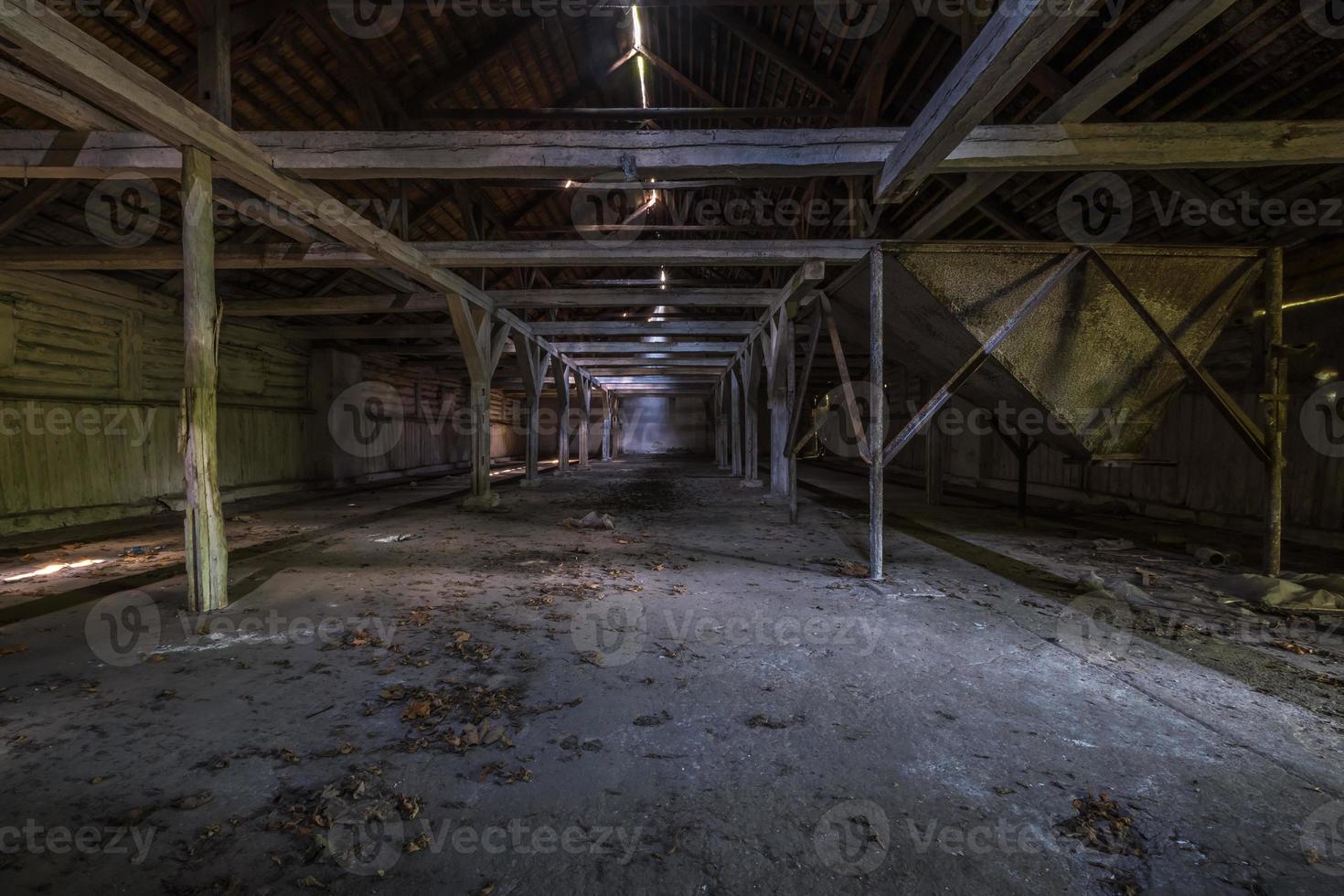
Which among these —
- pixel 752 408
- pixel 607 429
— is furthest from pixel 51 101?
pixel 607 429

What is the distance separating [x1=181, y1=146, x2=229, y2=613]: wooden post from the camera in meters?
3.85

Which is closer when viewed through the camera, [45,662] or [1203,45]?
[45,662]

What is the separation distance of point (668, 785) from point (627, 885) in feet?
1.42

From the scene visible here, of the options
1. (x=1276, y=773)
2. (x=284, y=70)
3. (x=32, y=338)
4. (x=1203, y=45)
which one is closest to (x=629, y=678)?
(x=1276, y=773)

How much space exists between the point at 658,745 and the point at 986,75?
12.3 ft

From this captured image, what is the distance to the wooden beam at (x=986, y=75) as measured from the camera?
95.3 inches

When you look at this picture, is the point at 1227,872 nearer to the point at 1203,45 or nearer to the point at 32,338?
the point at 1203,45

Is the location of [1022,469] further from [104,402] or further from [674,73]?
[104,402]

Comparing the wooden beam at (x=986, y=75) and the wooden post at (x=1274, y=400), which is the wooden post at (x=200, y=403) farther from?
the wooden post at (x=1274, y=400)

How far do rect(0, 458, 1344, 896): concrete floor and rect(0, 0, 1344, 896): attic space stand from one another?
0.02 meters

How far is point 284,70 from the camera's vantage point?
19.3ft

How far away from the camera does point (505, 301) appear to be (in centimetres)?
978

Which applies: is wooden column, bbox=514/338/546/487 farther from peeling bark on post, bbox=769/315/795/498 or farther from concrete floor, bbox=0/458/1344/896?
concrete floor, bbox=0/458/1344/896

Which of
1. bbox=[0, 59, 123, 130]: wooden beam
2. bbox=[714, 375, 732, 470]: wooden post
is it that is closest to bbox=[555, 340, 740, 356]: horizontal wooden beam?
bbox=[714, 375, 732, 470]: wooden post
